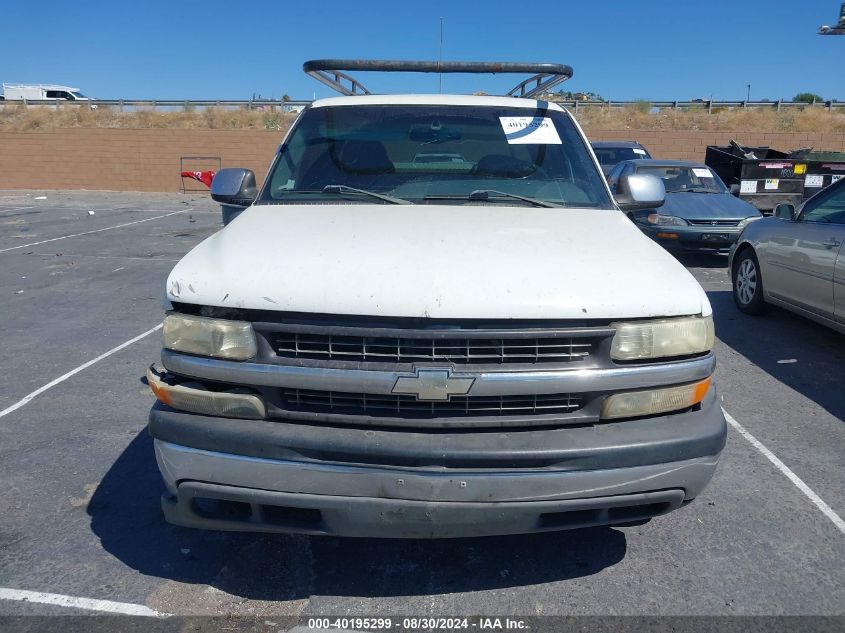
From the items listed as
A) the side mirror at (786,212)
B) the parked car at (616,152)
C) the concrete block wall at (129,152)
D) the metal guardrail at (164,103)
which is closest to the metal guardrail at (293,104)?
the metal guardrail at (164,103)

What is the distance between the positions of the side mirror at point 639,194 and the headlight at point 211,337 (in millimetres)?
2324

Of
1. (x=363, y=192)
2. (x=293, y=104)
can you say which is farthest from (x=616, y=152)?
(x=293, y=104)

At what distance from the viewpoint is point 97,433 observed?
4223 millimetres

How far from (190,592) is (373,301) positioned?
4.70ft

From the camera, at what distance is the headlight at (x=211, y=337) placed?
2455 millimetres

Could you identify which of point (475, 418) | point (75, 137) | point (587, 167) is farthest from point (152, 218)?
point (475, 418)

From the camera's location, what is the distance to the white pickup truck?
2.35m

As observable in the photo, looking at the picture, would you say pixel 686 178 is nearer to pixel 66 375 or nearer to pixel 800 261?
pixel 800 261

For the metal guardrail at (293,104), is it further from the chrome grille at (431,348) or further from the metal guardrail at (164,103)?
the chrome grille at (431,348)

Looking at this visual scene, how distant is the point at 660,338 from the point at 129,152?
1166 inches

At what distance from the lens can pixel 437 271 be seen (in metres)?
2.51

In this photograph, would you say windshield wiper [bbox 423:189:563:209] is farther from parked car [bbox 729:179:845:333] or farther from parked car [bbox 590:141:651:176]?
parked car [bbox 590:141:651:176]

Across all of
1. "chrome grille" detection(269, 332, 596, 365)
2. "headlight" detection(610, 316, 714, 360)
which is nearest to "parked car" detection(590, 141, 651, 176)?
"headlight" detection(610, 316, 714, 360)

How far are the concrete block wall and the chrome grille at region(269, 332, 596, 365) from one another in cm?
2634
